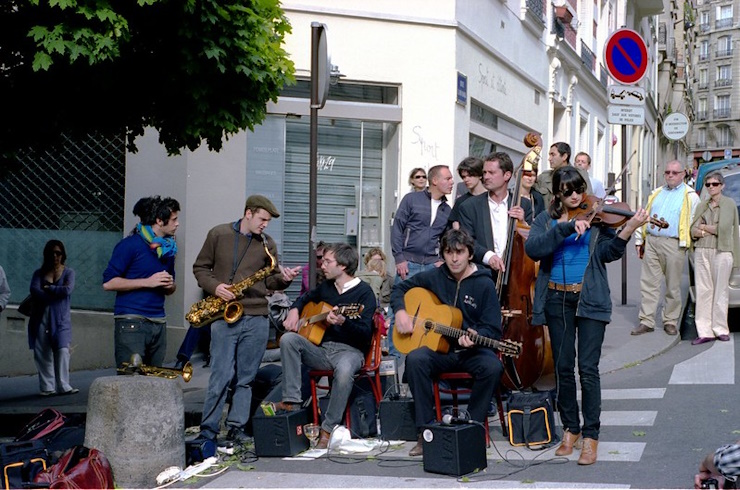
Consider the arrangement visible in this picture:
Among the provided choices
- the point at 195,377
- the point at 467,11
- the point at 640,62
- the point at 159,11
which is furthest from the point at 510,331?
the point at 467,11

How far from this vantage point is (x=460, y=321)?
7543 millimetres

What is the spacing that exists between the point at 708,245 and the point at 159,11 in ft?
23.4

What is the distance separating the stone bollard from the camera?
714 cm

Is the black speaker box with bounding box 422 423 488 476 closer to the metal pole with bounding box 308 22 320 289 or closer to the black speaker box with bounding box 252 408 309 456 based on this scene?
the black speaker box with bounding box 252 408 309 456

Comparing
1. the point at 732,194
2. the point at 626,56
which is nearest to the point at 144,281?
the point at 626,56

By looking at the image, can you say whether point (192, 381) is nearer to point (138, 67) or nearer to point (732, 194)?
point (138, 67)

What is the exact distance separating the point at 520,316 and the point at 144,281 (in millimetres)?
2916

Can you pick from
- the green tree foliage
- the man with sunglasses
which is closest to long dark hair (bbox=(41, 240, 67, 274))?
the green tree foliage

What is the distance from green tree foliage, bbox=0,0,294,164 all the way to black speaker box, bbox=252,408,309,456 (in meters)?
2.25

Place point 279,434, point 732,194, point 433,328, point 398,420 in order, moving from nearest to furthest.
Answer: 1. point 433,328
2. point 279,434
3. point 398,420
4. point 732,194

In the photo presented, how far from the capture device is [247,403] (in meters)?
8.14

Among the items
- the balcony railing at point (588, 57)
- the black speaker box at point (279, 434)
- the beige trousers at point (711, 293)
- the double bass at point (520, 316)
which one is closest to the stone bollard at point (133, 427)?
the black speaker box at point (279, 434)

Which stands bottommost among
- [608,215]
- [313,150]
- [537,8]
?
[608,215]

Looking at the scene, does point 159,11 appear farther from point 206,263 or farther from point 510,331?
point 510,331
